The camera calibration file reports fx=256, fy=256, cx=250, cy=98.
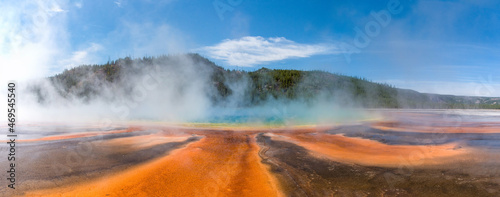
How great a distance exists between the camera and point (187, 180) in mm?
5375

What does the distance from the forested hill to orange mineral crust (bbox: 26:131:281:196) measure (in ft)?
131

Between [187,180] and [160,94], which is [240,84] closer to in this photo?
[160,94]

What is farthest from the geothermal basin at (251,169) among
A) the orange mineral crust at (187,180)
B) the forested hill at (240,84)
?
the forested hill at (240,84)

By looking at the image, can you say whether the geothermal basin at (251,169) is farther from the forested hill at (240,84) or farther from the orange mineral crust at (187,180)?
the forested hill at (240,84)

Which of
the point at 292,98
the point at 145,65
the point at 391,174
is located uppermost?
the point at 145,65

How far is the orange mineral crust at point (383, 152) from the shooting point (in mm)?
6699

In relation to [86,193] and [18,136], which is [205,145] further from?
[18,136]

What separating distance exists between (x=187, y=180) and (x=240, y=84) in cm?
6425

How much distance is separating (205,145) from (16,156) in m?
5.17

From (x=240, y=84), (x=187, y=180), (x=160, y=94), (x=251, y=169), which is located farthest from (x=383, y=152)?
(x=240, y=84)

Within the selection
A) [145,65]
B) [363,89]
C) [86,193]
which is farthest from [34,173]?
[363,89]

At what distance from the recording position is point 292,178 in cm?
547

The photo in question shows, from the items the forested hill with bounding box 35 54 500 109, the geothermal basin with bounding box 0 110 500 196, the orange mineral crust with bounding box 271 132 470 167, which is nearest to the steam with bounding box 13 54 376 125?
the forested hill with bounding box 35 54 500 109

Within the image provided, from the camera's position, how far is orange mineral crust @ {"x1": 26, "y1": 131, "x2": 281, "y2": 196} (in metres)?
4.74
